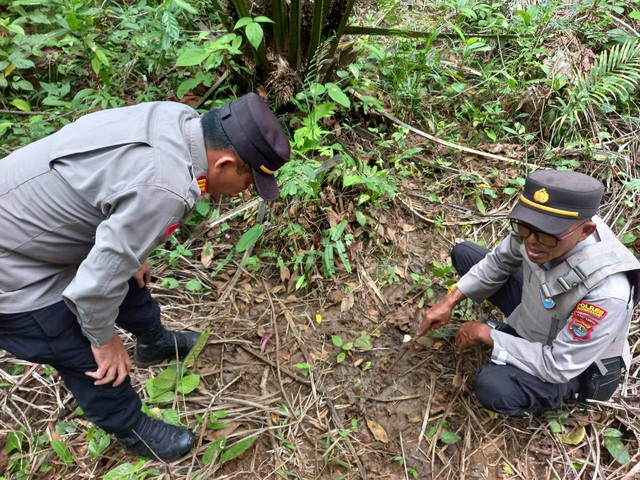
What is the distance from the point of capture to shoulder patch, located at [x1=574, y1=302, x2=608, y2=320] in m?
1.86

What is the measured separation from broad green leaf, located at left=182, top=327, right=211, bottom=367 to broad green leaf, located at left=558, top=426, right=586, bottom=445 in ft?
6.85

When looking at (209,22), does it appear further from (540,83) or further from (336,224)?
(540,83)

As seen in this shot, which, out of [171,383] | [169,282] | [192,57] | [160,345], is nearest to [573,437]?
[171,383]

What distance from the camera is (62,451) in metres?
2.12

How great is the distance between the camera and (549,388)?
2176 mm

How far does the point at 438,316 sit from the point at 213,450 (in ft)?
4.66

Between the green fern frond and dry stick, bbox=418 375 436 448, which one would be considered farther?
the green fern frond

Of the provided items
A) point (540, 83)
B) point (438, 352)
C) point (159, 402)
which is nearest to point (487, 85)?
point (540, 83)

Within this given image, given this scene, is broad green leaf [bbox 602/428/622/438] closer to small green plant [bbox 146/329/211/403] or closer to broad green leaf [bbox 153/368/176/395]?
small green plant [bbox 146/329/211/403]

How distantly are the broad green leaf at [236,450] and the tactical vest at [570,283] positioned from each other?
1.58m

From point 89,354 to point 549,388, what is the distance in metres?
2.18

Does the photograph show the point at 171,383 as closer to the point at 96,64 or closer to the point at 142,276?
the point at 142,276

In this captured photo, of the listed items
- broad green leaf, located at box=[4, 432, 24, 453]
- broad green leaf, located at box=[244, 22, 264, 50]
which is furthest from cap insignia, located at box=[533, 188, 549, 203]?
broad green leaf, located at box=[4, 432, 24, 453]

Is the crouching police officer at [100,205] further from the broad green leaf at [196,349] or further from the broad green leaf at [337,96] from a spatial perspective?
the broad green leaf at [337,96]
